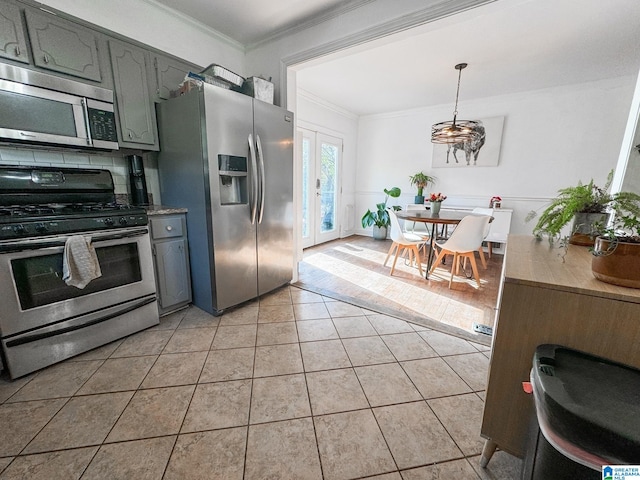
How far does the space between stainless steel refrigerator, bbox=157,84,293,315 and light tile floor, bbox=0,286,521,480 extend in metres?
0.50

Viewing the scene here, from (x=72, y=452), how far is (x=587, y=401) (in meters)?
1.81

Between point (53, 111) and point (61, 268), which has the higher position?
point (53, 111)

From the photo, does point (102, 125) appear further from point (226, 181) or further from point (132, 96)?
point (226, 181)

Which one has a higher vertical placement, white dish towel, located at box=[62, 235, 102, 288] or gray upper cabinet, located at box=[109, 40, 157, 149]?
gray upper cabinet, located at box=[109, 40, 157, 149]

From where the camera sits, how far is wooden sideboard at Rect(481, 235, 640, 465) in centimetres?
78

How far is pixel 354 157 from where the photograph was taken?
5.65 metres

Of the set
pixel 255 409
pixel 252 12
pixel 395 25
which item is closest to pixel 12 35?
pixel 252 12

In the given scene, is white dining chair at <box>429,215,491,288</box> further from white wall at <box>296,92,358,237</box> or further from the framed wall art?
white wall at <box>296,92,358,237</box>

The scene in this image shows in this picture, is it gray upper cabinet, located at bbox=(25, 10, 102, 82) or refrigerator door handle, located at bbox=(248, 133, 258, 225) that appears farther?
refrigerator door handle, located at bbox=(248, 133, 258, 225)

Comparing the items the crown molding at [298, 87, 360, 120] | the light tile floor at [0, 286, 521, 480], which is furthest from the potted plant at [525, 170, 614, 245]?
the crown molding at [298, 87, 360, 120]

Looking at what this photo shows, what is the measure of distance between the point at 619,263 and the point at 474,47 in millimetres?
2786

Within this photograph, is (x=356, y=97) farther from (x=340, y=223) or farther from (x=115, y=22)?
(x=115, y=22)

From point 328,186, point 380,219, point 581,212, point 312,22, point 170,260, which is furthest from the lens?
point 380,219

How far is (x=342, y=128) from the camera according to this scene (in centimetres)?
509
